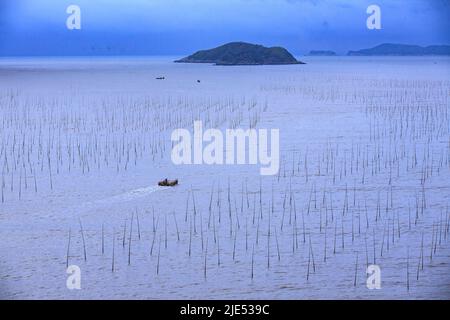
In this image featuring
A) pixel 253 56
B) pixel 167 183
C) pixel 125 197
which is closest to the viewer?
pixel 125 197

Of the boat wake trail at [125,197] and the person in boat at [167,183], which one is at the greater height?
the person in boat at [167,183]

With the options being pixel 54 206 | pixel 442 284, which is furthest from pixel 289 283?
pixel 54 206

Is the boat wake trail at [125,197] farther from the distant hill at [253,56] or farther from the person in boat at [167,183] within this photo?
the distant hill at [253,56]

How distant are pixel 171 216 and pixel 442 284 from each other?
1631mm

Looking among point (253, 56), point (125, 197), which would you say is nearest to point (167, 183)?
point (125, 197)

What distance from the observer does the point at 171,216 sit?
404 cm

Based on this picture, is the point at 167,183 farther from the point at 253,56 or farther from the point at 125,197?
the point at 253,56

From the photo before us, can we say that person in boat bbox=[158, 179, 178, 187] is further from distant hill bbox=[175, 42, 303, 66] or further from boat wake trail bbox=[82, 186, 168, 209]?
distant hill bbox=[175, 42, 303, 66]

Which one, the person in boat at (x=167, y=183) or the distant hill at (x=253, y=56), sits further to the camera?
the distant hill at (x=253, y=56)

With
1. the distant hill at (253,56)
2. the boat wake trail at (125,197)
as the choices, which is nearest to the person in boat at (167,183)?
the boat wake trail at (125,197)

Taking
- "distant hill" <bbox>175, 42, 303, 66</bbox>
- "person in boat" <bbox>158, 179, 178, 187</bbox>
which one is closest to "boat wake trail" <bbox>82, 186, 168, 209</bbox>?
"person in boat" <bbox>158, 179, 178, 187</bbox>

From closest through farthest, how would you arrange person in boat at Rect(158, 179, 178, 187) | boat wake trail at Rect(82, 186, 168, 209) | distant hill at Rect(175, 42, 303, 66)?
boat wake trail at Rect(82, 186, 168, 209) → person in boat at Rect(158, 179, 178, 187) → distant hill at Rect(175, 42, 303, 66)

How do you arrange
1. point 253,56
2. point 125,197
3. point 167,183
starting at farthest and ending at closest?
1. point 253,56
2. point 167,183
3. point 125,197
